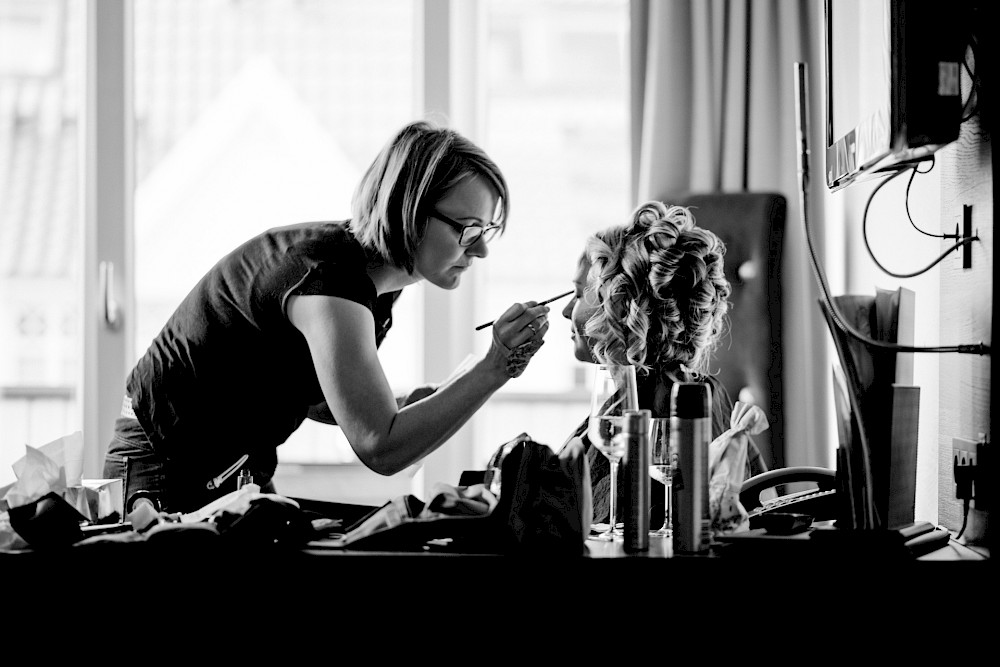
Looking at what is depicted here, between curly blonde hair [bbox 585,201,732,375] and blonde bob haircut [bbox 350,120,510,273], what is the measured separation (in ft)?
1.28

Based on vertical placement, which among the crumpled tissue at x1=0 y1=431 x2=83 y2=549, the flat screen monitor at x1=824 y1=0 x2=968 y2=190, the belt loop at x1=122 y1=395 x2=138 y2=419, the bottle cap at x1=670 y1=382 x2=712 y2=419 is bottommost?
the crumpled tissue at x1=0 y1=431 x2=83 y2=549

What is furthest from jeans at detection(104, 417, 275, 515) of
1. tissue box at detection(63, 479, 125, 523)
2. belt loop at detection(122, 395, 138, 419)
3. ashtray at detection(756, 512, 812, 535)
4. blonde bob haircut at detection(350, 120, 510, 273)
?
ashtray at detection(756, 512, 812, 535)

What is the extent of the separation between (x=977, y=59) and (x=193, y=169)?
2472 millimetres

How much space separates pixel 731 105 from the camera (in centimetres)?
270

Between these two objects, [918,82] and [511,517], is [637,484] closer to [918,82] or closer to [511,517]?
[511,517]

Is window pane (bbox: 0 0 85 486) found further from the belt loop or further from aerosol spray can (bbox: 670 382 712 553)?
aerosol spray can (bbox: 670 382 712 553)

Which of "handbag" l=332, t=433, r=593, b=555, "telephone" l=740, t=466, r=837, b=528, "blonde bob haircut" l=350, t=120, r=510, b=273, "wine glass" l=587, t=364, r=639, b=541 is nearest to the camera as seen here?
"handbag" l=332, t=433, r=593, b=555

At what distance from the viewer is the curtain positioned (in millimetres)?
2684

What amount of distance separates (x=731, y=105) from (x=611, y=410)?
179 cm

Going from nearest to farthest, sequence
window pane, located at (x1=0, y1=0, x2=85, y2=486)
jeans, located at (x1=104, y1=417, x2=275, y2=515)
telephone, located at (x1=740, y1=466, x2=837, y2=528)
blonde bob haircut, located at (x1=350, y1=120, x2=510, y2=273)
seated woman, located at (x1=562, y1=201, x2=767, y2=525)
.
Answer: telephone, located at (x1=740, y1=466, x2=837, y2=528) → blonde bob haircut, located at (x1=350, y1=120, x2=510, y2=273) → jeans, located at (x1=104, y1=417, x2=275, y2=515) → seated woman, located at (x1=562, y1=201, x2=767, y2=525) → window pane, located at (x1=0, y1=0, x2=85, y2=486)

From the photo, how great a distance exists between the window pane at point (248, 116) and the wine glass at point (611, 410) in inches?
73.5

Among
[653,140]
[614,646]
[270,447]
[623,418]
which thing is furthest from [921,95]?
[653,140]

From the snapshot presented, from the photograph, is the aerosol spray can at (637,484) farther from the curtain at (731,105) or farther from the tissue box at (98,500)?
the curtain at (731,105)

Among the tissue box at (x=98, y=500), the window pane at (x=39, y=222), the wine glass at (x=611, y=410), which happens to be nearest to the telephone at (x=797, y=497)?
the wine glass at (x=611, y=410)
